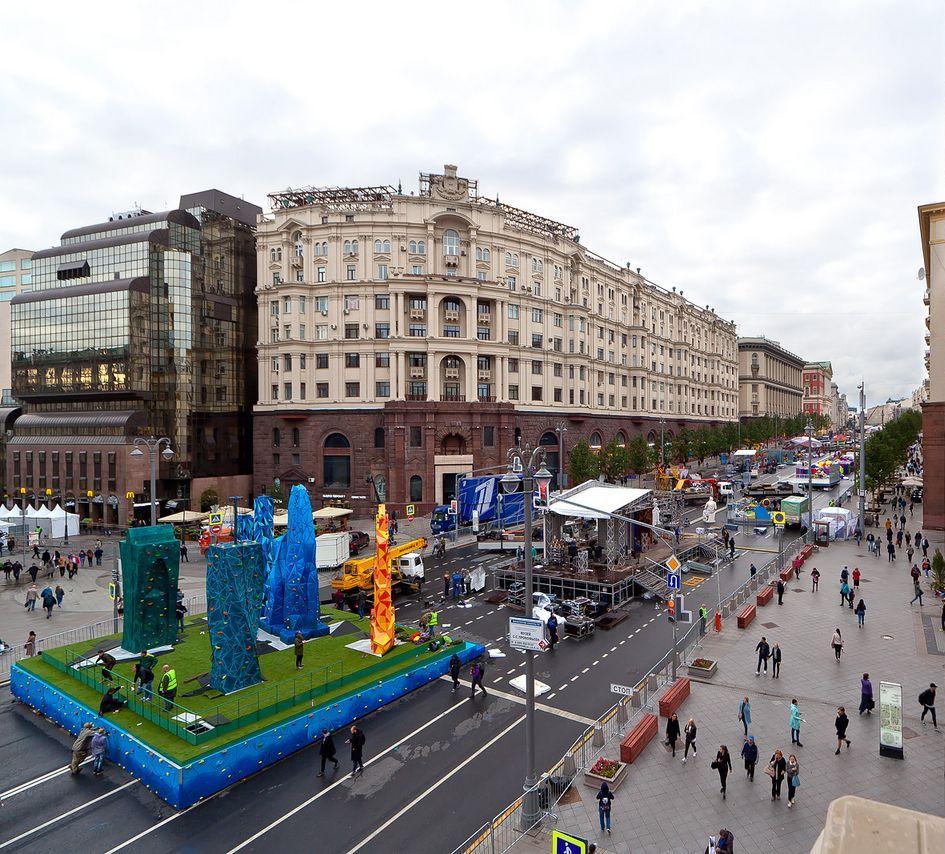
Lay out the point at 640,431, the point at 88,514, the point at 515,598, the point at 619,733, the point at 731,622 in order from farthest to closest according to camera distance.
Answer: the point at 640,431
the point at 88,514
the point at 515,598
the point at 731,622
the point at 619,733

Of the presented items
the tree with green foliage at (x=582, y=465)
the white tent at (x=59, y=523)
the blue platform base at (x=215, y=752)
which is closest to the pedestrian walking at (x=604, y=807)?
the blue platform base at (x=215, y=752)

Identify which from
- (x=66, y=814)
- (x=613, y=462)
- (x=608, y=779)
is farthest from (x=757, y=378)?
(x=66, y=814)

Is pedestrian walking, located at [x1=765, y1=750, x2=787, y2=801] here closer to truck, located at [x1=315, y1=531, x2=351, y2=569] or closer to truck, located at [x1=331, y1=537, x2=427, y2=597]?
truck, located at [x1=331, y1=537, x2=427, y2=597]

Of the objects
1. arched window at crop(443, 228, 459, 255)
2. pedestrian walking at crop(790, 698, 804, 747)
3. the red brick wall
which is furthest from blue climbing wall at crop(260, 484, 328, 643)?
the red brick wall

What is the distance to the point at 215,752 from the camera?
16.7 meters

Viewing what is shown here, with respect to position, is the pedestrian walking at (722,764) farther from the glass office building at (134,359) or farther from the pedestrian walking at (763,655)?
the glass office building at (134,359)

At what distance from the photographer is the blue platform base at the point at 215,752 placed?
1611 cm

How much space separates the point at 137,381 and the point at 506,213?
46.5m

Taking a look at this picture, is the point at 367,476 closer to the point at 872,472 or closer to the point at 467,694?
the point at 467,694

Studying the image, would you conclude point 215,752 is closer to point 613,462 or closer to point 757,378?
point 613,462

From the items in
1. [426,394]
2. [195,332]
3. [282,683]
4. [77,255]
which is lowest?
[282,683]

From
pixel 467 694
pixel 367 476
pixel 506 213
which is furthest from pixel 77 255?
pixel 467 694

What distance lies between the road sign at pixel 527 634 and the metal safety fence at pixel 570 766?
3.23 m

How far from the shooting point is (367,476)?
64625mm
